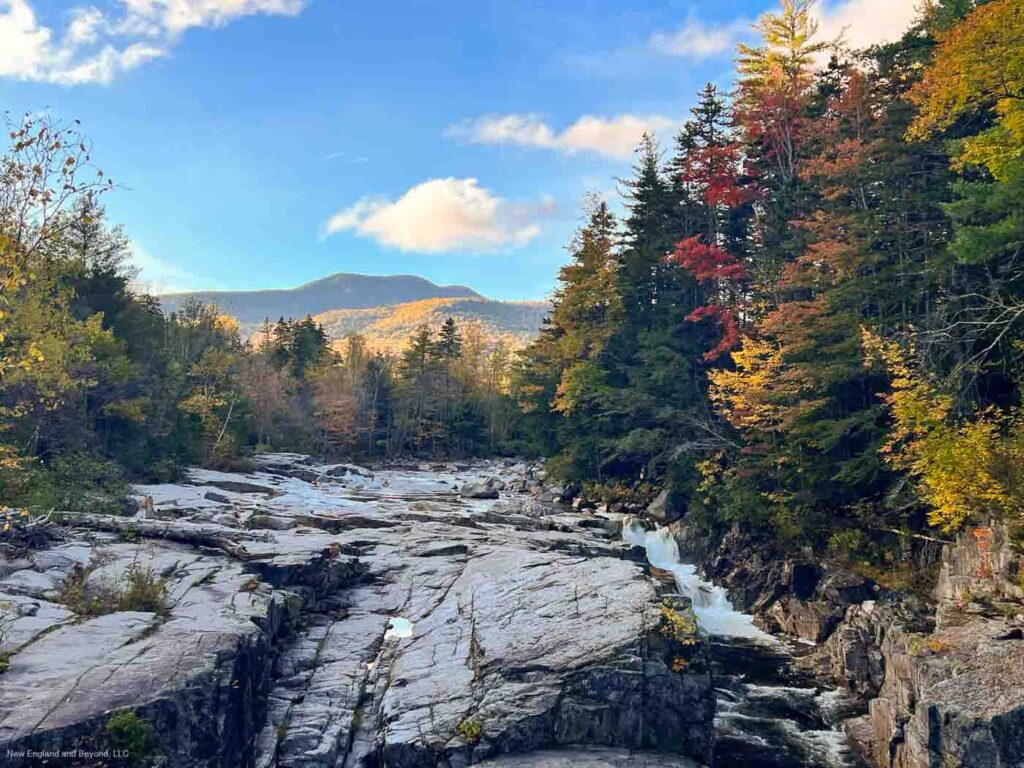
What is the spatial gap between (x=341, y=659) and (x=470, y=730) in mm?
4022

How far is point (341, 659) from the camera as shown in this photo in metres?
12.1

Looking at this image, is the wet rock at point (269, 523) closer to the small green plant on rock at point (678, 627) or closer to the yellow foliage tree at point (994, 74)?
the small green plant on rock at point (678, 627)

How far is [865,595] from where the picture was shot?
17750mm

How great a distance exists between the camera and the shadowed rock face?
26.1 ft

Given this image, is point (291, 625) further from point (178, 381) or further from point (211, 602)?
point (178, 381)

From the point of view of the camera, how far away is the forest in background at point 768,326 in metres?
14.8

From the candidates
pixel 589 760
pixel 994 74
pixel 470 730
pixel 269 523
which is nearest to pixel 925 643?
pixel 589 760

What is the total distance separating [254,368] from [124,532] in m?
48.2

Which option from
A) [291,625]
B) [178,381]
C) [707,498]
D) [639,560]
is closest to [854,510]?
[707,498]

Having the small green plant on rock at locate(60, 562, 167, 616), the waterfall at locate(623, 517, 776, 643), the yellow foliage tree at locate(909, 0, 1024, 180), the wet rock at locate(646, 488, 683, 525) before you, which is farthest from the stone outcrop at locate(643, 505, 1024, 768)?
the small green plant on rock at locate(60, 562, 167, 616)

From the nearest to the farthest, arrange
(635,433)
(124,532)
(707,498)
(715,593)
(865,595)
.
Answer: (124,532) → (865,595) → (715,593) → (707,498) → (635,433)

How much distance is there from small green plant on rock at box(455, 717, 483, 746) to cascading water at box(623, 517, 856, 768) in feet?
16.6

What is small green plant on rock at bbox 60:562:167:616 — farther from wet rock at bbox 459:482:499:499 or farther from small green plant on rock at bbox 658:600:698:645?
wet rock at bbox 459:482:499:499

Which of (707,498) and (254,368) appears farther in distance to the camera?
(254,368)
